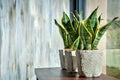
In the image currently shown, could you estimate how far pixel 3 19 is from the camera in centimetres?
221

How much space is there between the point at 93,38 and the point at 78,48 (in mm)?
164

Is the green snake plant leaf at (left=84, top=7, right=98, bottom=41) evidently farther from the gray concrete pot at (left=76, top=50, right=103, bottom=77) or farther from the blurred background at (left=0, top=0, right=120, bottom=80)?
the blurred background at (left=0, top=0, right=120, bottom=80)

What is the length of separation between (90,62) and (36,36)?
107cm

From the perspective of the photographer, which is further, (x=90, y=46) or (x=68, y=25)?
(x=68, y=25)

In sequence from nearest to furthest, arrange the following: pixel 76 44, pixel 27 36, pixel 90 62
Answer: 1. pixel 90 62
2. pixel 76 44
3. pixel 27 36

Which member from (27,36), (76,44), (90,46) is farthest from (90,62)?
(27,36)

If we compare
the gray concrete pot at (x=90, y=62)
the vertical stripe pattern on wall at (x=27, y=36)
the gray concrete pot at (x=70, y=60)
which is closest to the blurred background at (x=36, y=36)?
the vertical stripe pattern on wall at (x=27, y=36)

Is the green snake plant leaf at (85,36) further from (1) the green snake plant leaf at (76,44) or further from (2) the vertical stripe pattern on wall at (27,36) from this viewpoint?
(2) the vertical stripe pattern on wall at (27,36)

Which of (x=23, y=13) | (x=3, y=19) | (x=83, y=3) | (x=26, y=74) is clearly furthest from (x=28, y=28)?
(x=83, y=3)

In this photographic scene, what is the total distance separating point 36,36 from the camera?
8.38ft

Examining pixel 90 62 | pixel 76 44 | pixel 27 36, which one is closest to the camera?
pixel 90 62

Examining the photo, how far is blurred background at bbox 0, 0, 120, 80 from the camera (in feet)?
7.47

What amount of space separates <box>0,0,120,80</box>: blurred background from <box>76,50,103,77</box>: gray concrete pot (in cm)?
75

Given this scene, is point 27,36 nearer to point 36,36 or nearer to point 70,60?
point 36,36
